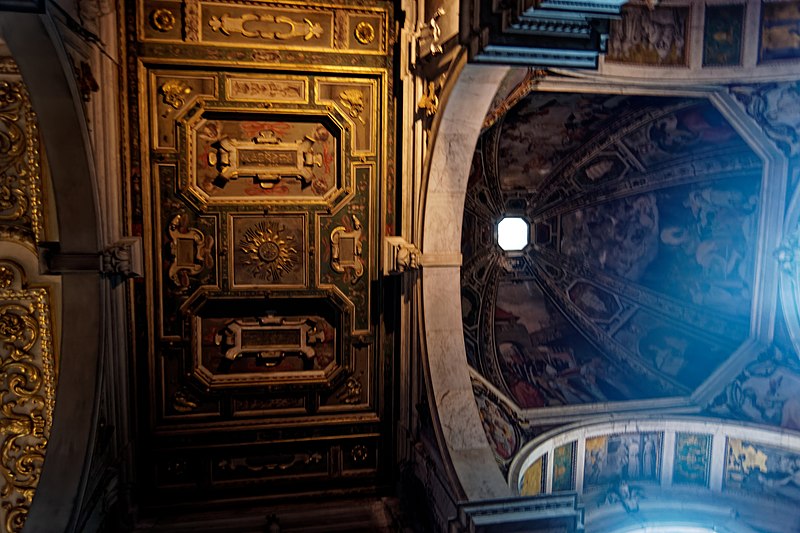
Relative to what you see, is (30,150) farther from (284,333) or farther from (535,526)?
(535,526)

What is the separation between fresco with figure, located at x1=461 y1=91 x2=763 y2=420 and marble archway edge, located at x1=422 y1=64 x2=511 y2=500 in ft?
6.77

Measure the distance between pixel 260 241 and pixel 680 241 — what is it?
6.24 meters

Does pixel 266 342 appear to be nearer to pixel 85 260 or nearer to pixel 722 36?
pixel 85 260

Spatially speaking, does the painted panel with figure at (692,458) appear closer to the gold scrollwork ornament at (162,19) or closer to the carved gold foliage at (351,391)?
the carved gold foliage at (351,391)

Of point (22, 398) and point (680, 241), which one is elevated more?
point (680, 241)

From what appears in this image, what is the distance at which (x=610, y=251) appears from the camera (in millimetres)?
9648

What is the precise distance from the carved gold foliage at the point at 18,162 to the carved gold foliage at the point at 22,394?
64 centimetres

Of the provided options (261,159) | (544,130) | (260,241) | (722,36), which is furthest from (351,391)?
(722,36)

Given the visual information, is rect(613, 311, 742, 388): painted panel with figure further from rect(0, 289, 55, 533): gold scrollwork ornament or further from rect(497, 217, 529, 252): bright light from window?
rect(0, 289, 55, 533): gold scrollwork ornament

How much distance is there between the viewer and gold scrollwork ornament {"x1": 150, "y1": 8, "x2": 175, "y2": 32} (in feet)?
21.7

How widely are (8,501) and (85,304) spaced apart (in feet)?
8.42

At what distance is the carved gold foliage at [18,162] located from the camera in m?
6.39

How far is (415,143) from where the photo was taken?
6.86m

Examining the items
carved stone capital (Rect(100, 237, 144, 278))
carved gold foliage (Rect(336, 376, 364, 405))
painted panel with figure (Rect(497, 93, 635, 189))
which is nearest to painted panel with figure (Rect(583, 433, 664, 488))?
carved gold foliage (Rect(336, 376, 364, 405))
